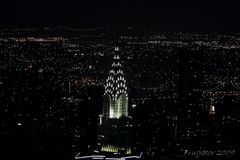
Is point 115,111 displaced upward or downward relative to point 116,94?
downward

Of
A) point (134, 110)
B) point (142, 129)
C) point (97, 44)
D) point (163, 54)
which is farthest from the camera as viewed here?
point (134, 110)

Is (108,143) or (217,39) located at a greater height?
(217,39)

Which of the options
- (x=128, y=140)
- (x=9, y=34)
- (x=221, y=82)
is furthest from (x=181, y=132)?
(x=9, y=34)

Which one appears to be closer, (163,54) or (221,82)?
(163,54)

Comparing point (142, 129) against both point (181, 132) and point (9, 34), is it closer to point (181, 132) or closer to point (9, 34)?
point (181, 132)

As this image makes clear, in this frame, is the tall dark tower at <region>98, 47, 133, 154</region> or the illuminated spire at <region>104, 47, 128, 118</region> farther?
the illuminated spire at <region>104, 47, 128, 118</region>

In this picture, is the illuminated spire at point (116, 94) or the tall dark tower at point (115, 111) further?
the illuminated spire at point (116, 94)
